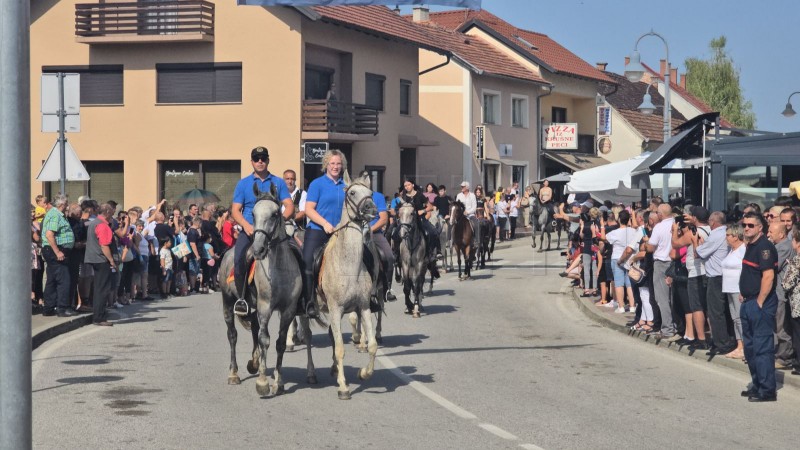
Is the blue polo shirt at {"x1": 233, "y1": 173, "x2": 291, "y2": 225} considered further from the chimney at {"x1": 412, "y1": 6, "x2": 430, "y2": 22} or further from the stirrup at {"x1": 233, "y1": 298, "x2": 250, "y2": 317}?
the chimney at {"x1": 412, "y1": 6, "x2": 430, "y2": 22}

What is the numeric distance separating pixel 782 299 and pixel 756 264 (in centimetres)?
180

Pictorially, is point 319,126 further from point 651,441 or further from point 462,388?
point 651,441

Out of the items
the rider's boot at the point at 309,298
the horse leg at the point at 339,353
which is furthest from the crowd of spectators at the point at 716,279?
the rider's boot at the point at 309,298

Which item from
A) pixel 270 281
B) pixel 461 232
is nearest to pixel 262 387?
pixel 270 281

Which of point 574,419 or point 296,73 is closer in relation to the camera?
point 574,419

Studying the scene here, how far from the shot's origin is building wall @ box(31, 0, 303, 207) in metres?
36.9

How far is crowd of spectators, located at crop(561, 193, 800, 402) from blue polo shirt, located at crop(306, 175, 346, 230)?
4430 mm

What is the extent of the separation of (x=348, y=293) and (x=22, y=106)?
7.23m

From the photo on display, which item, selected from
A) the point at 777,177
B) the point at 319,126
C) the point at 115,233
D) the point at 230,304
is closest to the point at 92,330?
the point at 115,233

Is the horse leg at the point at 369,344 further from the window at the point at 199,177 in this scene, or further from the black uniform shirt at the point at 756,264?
the window at the point at 199,177

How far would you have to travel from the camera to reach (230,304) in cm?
1238

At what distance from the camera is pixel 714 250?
46.8ft

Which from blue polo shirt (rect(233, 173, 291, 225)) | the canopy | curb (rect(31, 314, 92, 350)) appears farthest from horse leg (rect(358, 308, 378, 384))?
the canopy

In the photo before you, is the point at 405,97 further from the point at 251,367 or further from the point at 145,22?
the point at 251,367
